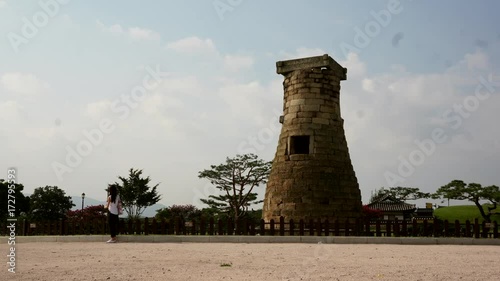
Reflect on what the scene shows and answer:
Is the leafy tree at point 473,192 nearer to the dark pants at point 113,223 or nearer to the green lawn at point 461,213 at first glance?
the green lawn at point 461,213

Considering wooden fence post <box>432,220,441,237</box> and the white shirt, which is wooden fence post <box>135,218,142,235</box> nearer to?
the white shirt

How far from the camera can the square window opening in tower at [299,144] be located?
18491mm

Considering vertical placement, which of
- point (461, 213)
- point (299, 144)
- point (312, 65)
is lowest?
point (461, 213)

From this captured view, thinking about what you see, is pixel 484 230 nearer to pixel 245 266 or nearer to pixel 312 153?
pixel 312 153

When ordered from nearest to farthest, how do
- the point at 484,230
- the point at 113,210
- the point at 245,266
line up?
the point at 245,266, the point at 113,210, the point at 484,230

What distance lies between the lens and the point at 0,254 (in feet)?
31.9

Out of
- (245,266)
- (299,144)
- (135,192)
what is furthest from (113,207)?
(135,192)

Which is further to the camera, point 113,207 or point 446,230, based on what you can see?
point 446,230

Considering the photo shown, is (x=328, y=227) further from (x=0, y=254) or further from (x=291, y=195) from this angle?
(x=0, y=254)

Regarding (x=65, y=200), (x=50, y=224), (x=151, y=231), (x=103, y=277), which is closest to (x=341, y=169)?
(x=151, y=231)

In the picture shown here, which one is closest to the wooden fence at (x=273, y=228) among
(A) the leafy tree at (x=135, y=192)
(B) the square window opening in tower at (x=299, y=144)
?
(B) the square window opening in tower at (x=299, y=144)

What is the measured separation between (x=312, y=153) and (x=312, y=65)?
133 inches

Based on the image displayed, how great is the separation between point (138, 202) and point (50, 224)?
18192 mm

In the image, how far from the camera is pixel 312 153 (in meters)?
17.9
